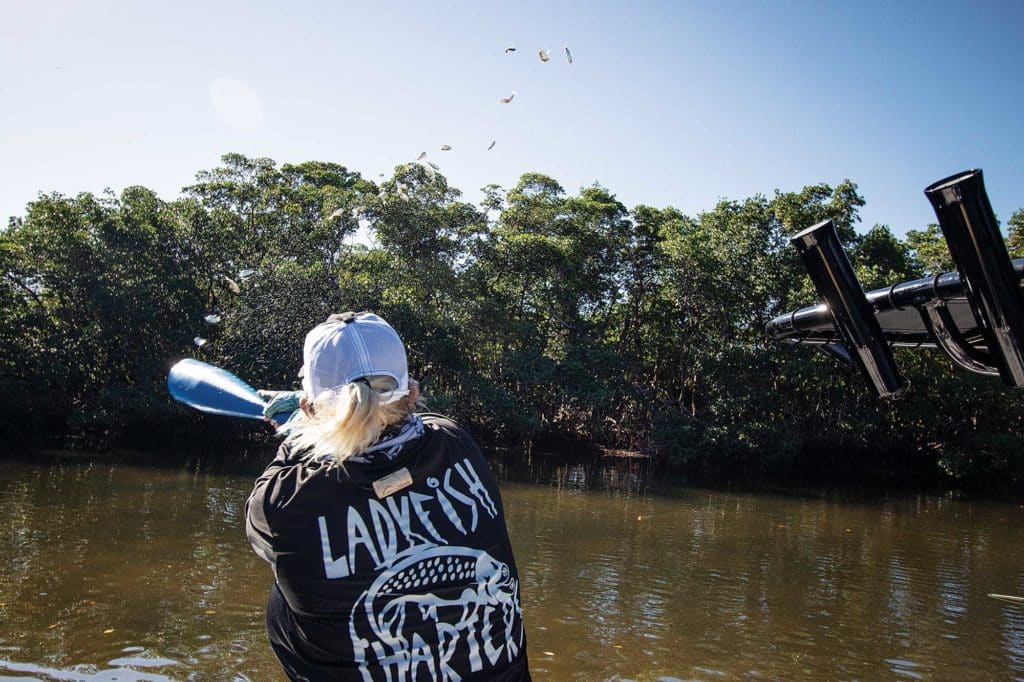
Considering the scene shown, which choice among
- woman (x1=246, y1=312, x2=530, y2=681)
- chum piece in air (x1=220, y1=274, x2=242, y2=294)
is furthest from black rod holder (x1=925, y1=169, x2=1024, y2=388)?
chum piece in air (x1=220, y1=274, x2=242, y2=294)

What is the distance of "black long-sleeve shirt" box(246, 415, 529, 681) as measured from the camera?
1438mm

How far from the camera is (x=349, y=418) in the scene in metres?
1.42

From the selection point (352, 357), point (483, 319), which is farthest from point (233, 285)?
point (352, 357)

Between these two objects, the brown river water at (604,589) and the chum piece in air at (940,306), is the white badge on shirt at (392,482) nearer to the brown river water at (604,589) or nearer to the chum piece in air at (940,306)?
the chum piece in air at (940,306)

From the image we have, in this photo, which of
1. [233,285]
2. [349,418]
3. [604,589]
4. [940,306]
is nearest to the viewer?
[349,418]

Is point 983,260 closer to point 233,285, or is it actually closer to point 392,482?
point 392,482

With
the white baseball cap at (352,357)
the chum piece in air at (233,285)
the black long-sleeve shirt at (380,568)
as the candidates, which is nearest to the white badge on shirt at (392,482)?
the black long-sleeve shirt at (380,568)

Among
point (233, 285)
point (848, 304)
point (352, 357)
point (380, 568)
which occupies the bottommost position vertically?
point (380, 568)

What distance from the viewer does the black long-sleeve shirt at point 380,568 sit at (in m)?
1.44

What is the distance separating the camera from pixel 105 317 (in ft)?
61.2

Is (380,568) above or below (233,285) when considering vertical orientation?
below

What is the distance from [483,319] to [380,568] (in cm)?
1887

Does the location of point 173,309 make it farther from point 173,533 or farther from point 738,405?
point 738,405

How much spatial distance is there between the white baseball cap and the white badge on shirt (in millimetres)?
133
